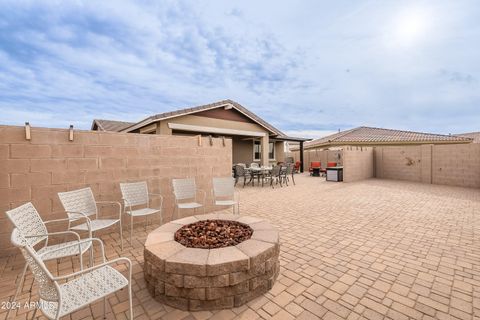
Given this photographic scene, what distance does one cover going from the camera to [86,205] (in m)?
3.35

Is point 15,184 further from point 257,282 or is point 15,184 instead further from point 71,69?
point 71,69

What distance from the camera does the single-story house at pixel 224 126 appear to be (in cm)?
985

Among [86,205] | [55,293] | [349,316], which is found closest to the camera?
[55,293]

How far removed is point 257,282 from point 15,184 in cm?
393

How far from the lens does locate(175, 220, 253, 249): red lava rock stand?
2424 mm

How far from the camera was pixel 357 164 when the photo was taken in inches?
473

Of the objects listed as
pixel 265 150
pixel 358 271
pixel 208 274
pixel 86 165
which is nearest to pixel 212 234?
pixel 208 274

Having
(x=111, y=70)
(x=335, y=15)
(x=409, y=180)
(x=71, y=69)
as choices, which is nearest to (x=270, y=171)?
(x=335, y=15)

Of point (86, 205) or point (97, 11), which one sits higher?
point (97, 11)

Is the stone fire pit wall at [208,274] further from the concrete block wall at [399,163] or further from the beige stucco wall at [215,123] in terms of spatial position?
the concrete block wall at [399,163]

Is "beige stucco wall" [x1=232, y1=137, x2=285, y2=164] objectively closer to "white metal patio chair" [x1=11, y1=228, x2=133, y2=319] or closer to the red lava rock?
the red lava rock

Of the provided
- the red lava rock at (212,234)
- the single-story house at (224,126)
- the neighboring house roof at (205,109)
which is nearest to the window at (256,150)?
the single-story house at (224,126)

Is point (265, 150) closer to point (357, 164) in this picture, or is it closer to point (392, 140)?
point (357, 164)

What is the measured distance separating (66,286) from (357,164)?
524 inches
